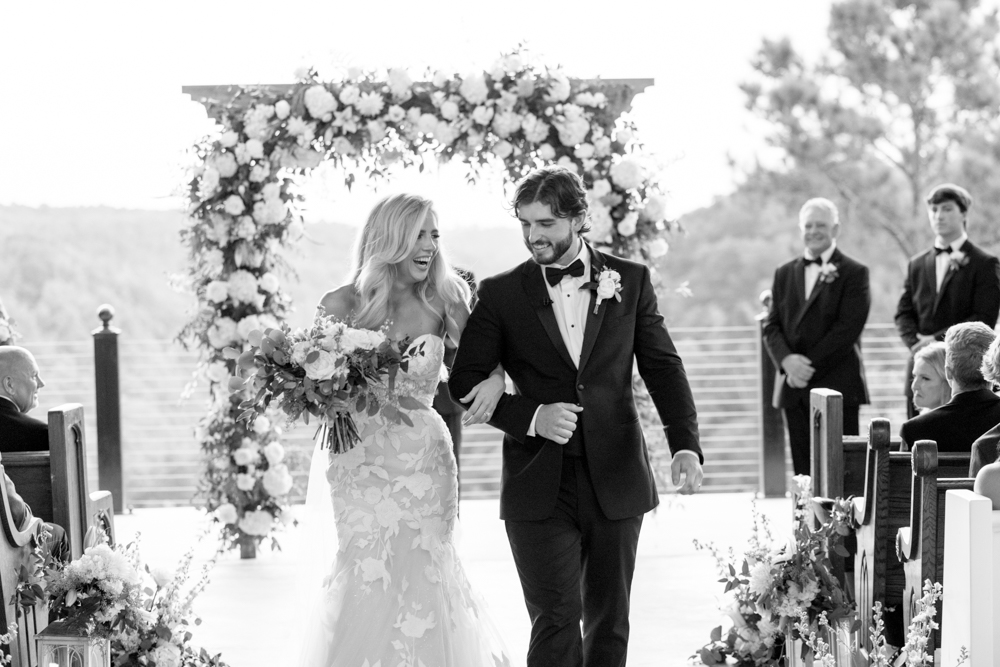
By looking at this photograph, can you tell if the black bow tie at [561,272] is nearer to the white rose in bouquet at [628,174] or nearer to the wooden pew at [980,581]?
the wooden pew at [980,581]

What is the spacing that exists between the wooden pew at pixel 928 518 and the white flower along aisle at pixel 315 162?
3492mm

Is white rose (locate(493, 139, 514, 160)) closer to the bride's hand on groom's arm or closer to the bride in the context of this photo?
the bride

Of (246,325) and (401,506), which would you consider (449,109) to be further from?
(401,506)

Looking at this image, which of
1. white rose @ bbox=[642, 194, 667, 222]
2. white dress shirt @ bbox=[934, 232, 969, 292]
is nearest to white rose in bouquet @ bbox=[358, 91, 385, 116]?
white rose @ bbox=[642, 194, 667, 222]

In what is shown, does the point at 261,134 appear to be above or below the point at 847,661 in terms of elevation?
above

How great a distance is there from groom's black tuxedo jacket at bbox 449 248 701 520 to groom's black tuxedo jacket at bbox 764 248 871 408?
3.35m

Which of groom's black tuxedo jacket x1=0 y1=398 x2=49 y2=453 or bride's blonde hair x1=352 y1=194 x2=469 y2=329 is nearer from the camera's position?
bride's blonde hair x1=352 y1=194 x2=469 y2=329

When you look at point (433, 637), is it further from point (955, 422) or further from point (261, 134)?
point (261, 134)

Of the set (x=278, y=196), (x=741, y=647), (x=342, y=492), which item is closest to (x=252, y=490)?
(x=278, y=196)

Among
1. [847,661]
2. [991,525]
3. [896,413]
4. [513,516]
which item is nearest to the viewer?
[991,525]

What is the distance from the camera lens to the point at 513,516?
3.40 metres

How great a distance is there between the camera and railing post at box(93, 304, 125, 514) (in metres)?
8.22

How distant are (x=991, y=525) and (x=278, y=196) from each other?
4675 millimetres

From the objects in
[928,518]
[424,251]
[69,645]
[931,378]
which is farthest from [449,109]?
[928,518]
